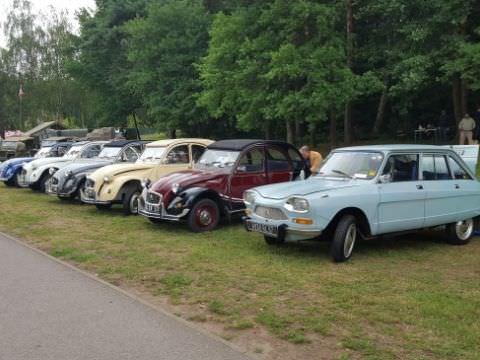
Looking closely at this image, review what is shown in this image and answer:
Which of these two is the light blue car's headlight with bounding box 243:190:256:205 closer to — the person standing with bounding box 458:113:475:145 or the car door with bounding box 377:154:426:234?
the car door with bounding box 377:154:426:234

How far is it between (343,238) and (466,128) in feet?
47.6

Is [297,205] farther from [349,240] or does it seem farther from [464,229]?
[464,229]

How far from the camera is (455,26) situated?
67.2 ft

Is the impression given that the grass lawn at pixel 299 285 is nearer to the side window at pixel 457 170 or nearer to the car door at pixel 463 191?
the car door at pixel 463 191

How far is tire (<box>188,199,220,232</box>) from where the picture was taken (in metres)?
9.98

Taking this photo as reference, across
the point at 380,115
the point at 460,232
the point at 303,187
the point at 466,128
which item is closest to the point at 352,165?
the point at 303,187

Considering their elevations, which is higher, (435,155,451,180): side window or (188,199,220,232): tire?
(435,155,451,180): side window

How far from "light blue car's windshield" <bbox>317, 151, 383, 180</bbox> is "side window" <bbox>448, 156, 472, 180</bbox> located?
5.21 ft

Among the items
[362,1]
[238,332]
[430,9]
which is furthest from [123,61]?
[238,332]

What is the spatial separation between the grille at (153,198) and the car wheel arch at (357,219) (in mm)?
3712

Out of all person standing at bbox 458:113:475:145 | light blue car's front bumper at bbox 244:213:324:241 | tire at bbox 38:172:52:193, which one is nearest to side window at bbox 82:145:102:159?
tire at bbox 38:172:52:193

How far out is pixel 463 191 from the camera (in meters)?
8.79

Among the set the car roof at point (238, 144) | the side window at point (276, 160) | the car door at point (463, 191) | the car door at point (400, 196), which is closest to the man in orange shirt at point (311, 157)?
the side window at point (276, 160)

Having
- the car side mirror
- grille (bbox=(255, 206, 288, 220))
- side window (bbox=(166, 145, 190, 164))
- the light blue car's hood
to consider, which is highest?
side window (bbox=(166, 145, 190, 164))
